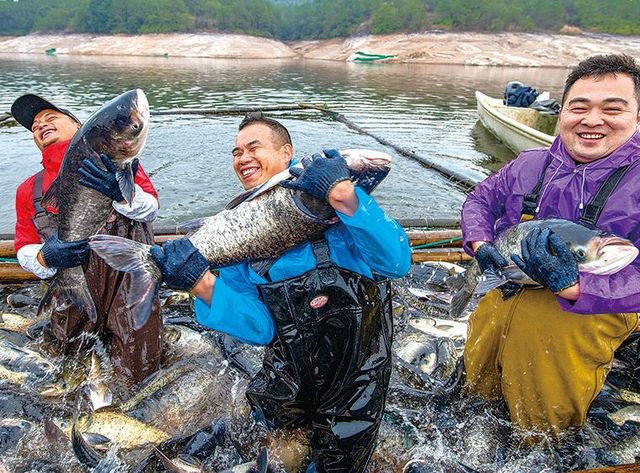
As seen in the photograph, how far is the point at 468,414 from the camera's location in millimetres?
3740

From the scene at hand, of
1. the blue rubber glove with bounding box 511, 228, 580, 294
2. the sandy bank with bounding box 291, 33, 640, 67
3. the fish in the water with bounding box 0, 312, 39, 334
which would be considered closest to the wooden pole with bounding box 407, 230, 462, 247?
the blue rubber glove with bounding box 511, 228, 580, 294

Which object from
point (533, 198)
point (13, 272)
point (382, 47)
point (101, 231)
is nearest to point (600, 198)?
point (533, 198)

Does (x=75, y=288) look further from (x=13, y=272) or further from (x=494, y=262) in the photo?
(x=494, y=262)

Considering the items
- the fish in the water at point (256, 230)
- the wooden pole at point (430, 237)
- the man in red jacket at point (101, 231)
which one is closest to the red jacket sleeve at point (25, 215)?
the man in red jacket at point (101, 231)

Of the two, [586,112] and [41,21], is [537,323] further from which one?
[41,21]

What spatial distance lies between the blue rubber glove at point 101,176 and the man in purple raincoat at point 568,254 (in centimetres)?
265

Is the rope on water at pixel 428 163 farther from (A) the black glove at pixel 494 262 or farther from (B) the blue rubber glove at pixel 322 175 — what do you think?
(B) the blue rubber glove at pixel 322 175

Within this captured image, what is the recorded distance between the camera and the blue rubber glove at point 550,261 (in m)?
2.63

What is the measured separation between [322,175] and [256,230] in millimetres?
601

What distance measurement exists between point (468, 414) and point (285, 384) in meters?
1.76

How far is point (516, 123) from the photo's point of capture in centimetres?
1359

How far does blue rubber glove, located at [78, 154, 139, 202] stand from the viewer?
3199 millimetres

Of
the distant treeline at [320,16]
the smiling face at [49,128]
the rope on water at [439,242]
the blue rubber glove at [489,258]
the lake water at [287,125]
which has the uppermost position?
the distant treeline at [320,16]

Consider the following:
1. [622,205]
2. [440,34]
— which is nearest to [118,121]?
[622,205]
